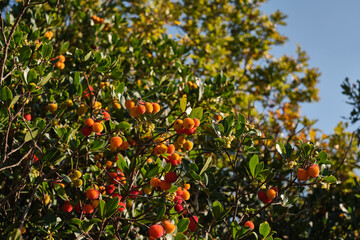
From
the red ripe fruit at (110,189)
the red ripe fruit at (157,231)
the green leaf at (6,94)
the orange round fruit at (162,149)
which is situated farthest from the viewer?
the red ripe fruit at (110,189)

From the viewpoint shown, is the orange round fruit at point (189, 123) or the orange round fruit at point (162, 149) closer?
the orange round fruit at point (189, 123)

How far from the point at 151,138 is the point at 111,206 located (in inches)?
18.9

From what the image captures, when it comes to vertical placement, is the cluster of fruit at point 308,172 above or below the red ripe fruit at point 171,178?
above

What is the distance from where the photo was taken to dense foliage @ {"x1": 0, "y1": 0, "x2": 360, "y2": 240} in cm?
208

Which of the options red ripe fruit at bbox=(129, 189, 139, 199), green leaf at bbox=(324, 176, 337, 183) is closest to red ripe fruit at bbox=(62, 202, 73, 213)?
red ripe fruit at bbox=(129, 189, 139, 199)

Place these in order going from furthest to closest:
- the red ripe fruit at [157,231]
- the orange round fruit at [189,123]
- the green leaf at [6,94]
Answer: the green leaf at [6,94] → the orange round fruit at [189,123] → the red ripe fruit at [157,231]

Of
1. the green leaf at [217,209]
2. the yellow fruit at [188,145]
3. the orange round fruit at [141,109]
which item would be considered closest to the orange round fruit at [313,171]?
the green leaf at [217,209]

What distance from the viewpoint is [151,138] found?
1981mm

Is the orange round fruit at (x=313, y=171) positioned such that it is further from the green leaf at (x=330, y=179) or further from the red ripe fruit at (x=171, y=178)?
the red ripe fruit at (x=171, y=178)

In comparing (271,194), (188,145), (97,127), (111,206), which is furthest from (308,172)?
(97,127)

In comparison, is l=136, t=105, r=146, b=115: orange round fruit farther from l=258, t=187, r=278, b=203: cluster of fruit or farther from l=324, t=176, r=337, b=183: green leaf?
l=324, t=176, r=337, b=183: green leaf

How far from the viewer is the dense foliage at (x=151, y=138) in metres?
2.08

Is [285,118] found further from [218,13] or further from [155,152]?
[155,152]

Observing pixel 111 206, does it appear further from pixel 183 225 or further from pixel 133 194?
pixel 183 225
